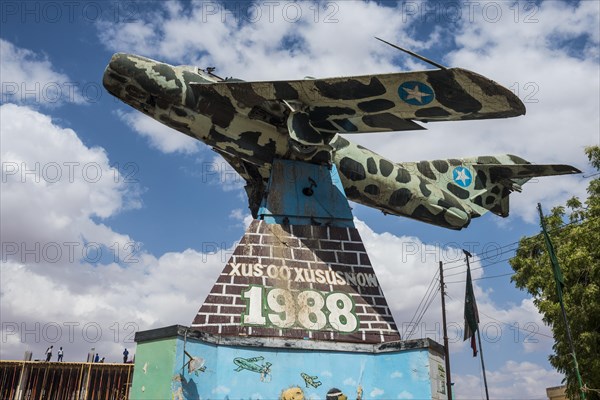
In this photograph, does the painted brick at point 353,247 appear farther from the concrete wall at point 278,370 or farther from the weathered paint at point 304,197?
the concrete wall at point 278,370

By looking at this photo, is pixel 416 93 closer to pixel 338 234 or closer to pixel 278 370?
pixel 338 234

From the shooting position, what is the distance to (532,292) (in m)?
22.2

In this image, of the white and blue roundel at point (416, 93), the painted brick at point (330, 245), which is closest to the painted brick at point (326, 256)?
the painted brick at point (330, 245)

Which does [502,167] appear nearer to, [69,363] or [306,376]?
[306,376]

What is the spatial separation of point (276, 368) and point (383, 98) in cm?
640

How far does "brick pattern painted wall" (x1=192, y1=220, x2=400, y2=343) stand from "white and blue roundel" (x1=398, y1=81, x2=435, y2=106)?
3.46m

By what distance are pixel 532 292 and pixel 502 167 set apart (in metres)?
8.13

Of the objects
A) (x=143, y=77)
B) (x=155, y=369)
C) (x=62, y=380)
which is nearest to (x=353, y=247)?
(x=155, y=369)

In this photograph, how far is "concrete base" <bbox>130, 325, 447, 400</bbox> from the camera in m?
9.67

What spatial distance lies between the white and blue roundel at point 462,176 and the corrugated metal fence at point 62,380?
47.8 feet

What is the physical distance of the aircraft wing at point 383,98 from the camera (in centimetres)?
1128

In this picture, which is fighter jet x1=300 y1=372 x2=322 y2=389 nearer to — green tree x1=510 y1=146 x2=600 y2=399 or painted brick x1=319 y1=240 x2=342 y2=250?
painted brick x1=319 y1=240 x2=342 y2=250

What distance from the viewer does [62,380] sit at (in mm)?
21016

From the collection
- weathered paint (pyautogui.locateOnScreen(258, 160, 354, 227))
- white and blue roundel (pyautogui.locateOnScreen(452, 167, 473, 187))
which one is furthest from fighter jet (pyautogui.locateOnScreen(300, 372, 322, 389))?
white and blue roundel (pyautogui.locateOnScreen(452, 167, 473, 187))
